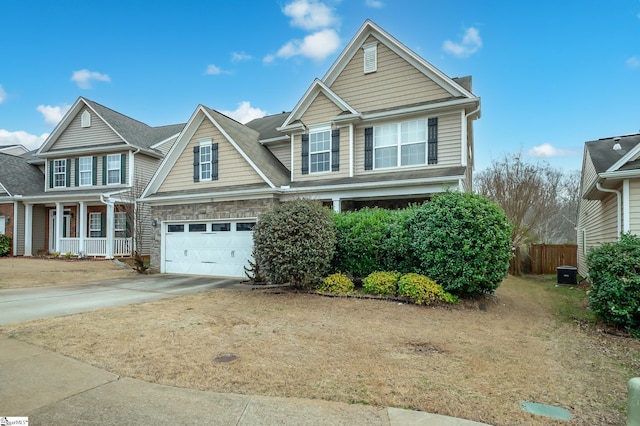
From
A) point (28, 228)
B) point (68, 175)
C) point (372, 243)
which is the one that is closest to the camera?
point (372, 243)

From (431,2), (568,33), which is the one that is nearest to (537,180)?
(568,33)

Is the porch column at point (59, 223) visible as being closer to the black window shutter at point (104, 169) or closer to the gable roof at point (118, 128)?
the black window shutter at point (104, 169)

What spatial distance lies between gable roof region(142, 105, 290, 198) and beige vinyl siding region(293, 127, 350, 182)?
651 millimetres

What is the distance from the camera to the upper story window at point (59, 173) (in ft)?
73.5

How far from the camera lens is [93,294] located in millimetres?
9992

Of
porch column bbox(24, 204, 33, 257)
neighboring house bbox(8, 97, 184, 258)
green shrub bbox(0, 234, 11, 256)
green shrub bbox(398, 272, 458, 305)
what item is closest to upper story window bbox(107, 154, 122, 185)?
neighboring house bbox(8, 97, 184, 258)

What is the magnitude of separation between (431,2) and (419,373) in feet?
43.4

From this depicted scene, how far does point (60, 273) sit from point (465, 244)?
50.7ft

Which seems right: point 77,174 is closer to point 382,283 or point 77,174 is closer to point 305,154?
point 305,154

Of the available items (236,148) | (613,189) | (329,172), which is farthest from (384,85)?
(613,189)

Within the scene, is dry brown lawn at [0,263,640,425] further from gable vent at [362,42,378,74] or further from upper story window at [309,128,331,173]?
gable vent at [362,42,378,74]

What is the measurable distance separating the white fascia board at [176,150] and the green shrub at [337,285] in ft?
30.8

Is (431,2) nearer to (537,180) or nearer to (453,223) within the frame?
(453,223)

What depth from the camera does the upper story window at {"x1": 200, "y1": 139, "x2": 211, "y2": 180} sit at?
14992 mm
